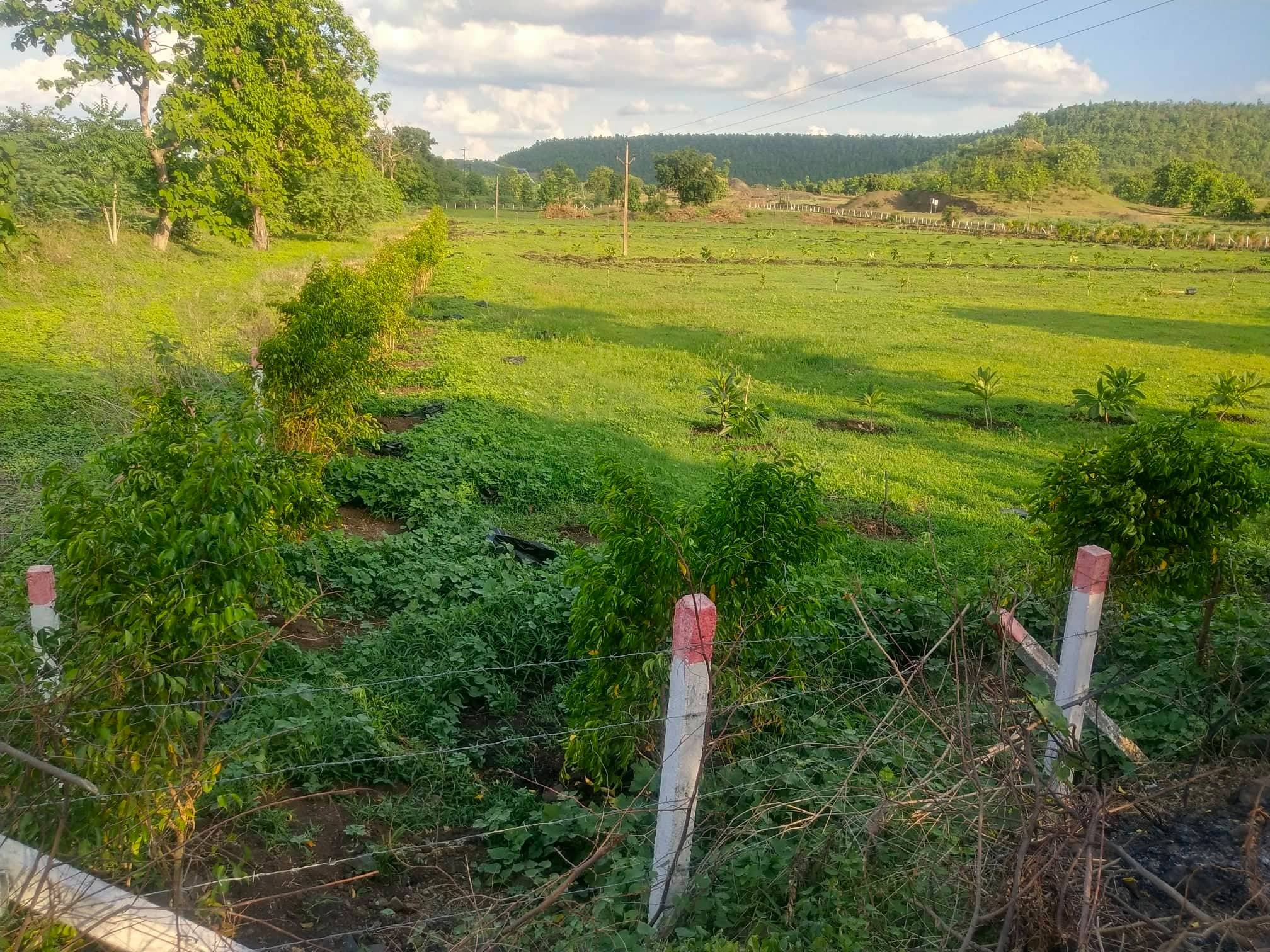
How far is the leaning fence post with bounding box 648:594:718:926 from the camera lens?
8.46 feet

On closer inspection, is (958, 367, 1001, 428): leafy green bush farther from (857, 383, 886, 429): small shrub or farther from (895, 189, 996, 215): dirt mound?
(895, 189, 996, 215): dirt mound

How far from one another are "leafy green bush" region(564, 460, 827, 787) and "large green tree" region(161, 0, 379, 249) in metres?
24.3

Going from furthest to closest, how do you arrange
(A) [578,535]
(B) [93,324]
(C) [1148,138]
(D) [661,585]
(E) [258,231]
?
(C) [1148,138], (E) [258,231], (B) [93,324], (A) [578,535], (D) [661,585]

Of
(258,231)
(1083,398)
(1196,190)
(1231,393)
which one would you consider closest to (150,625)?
(1231,393)

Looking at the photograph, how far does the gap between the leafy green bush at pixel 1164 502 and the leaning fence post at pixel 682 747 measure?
2914 mm

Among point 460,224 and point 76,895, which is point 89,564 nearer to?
point 76,895

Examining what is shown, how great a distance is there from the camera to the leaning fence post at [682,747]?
2578 mm

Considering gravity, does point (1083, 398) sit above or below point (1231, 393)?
below

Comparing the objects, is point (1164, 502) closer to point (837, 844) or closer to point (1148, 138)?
point (837, 844)

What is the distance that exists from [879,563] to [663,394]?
6834 mm

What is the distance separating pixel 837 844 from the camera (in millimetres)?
2887

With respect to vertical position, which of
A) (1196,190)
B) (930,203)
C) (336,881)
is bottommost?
(336,881)

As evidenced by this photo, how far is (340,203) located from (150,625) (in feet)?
108

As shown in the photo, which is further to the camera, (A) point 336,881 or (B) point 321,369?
(B) point 321,369
